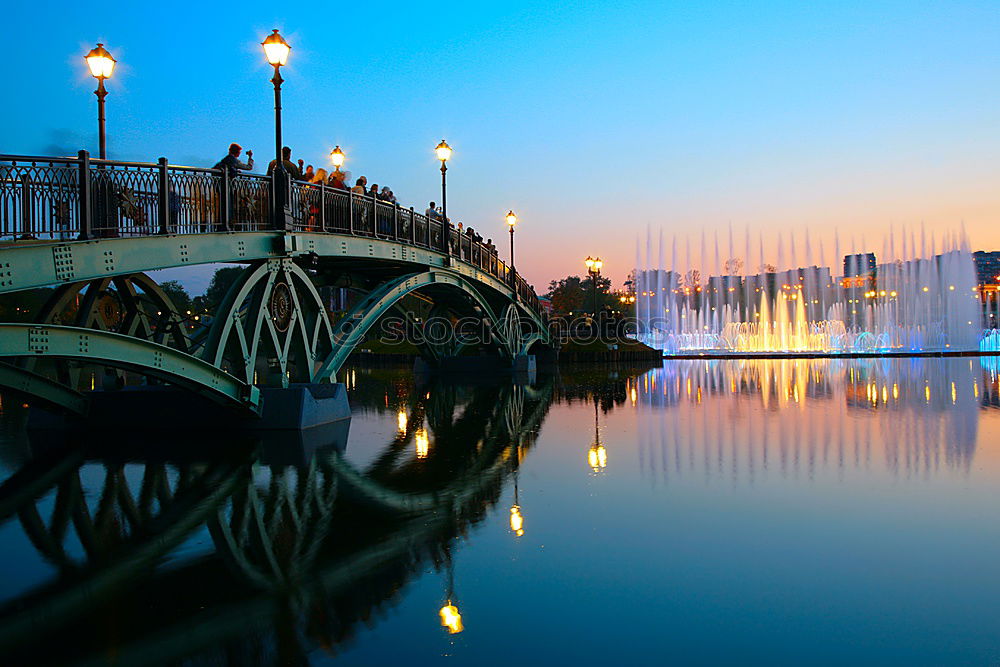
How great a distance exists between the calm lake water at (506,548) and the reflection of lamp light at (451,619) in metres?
0.03

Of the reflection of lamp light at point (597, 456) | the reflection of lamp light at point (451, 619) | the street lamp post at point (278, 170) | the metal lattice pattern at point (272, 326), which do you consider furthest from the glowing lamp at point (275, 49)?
the reflection of lamp light at point (451, 619)

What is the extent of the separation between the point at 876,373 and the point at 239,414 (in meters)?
29.3

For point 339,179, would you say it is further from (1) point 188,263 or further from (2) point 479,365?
(2) point 479,365

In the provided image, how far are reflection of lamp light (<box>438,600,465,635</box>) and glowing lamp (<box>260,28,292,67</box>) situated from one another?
12344 millimetres

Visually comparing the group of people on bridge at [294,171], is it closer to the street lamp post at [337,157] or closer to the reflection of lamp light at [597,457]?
the street lamp post at [337,157]

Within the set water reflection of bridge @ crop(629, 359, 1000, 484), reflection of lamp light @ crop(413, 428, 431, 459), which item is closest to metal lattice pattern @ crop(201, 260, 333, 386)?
reflection of lamp light @ crop(413, 428, 431, 459)

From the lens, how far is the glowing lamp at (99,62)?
1342cm

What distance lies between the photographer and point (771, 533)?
7.96 meters

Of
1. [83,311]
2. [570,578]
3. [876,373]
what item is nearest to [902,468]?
[570,578]

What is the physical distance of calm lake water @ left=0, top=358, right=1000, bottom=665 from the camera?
5.37 metres

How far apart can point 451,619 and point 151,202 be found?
9.45 m

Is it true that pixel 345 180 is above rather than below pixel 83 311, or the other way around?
above

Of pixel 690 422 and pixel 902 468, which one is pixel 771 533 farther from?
pixel 690 422

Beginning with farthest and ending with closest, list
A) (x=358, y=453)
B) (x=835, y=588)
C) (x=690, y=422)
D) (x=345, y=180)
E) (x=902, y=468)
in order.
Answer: (x=345, y=180), (x=690, y=422), (x=358, y=453), (x=902, y=468), (x=835, y=588)
